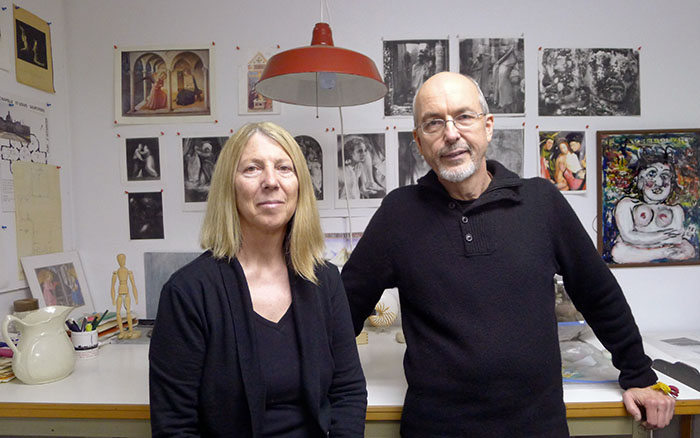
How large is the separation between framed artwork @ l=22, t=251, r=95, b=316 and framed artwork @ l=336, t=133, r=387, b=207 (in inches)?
40.7

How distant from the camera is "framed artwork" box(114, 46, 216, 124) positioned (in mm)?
1646

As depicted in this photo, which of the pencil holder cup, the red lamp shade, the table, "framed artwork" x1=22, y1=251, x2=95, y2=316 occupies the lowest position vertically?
the table

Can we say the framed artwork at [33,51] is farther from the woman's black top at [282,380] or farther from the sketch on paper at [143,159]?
the woman's black top at [282,380]

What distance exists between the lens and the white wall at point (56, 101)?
1.44 m

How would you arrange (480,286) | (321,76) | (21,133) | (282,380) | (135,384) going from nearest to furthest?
(282,380) → (480,286) → (135,384) → (321,76) → (21,133)

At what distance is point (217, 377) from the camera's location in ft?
2.66

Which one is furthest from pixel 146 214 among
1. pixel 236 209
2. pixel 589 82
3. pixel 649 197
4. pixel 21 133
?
pixel 649 197

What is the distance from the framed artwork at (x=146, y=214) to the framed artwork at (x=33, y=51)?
1.66ft

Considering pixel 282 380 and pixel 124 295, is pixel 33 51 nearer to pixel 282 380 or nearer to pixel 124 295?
pixel 124 295

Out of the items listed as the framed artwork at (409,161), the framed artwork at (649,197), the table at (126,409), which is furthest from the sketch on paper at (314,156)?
the framed artwork at (649,197)

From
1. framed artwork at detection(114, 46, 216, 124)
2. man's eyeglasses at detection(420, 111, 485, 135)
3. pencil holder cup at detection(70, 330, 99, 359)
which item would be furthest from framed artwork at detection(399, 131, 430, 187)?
pencil holder cup at detection(70, 330, 99, 359)

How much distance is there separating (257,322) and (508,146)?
1.20m

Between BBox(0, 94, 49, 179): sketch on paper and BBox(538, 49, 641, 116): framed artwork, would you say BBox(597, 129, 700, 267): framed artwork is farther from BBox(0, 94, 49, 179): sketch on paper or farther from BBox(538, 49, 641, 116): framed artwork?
BBox(0, 94, 49, 179): sketch on paper

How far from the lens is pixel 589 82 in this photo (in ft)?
5.26
